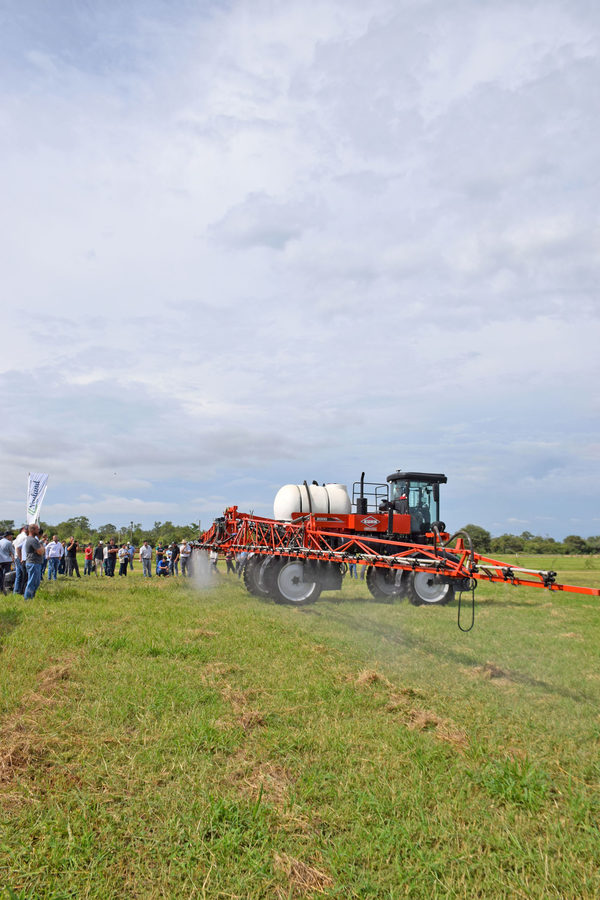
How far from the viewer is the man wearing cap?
46.2 ft

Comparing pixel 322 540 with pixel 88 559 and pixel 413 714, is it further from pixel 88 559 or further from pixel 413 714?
pixel 88 559

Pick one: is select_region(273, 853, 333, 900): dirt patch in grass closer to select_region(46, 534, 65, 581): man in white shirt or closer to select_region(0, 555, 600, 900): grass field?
select_region(0, 555, 600, 900): grass field

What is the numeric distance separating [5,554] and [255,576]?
20.5ft

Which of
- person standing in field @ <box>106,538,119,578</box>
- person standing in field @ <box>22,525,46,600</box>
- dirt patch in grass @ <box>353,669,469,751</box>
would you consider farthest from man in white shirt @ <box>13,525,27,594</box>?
dirt patch in grass @ <box>353,669,469,751</box>

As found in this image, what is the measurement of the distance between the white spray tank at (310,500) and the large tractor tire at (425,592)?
9.59 feet

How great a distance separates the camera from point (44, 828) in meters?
3.47

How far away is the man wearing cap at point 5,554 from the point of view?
14.1m

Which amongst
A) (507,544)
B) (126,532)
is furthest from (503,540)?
(126,532)

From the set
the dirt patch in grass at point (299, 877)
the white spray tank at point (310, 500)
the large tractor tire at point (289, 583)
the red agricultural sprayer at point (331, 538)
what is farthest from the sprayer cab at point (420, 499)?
the dirt patch in grass at point (299, 877)

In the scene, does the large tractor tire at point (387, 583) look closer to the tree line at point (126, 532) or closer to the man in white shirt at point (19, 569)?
the man in white shirt at point (19, 569)

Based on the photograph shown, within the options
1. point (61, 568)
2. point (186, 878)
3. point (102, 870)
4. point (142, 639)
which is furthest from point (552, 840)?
point (61, 568)

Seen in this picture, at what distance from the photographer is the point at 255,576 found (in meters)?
14.8

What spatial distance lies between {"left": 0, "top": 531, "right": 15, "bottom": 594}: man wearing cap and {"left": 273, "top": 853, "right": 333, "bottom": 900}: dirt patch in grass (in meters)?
13.0

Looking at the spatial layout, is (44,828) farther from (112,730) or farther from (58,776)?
(112,730)
